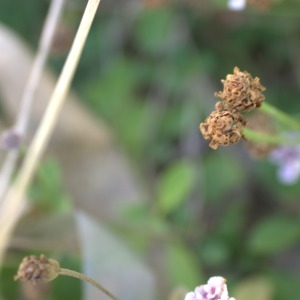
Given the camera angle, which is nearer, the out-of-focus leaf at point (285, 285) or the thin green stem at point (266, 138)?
the thin green stem at point (266, 138)

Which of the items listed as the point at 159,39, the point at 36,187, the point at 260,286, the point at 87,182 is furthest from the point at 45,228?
the point at 159,39

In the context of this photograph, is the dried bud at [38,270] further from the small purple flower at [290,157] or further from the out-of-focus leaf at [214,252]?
the out-of-focus leaf at [214,252]

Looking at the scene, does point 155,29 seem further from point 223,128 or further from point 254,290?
point 223,128

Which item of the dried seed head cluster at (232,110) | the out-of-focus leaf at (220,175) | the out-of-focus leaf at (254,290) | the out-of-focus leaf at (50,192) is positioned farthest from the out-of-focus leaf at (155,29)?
the dried seed head cluster at (232,110)

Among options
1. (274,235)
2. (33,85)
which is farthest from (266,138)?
(274,235)

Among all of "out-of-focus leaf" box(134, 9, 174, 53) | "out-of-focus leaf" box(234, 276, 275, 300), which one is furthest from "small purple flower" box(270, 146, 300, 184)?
"out-of-focus leaf" box(134, 9, 174, 53)

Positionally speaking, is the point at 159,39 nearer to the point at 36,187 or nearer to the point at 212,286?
the point at 36,187

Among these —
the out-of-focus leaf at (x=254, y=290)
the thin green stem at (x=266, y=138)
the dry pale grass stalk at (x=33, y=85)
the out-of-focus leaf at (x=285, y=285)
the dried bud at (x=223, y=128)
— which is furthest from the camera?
the out-of-focus leaf at (x=285, y=285)
